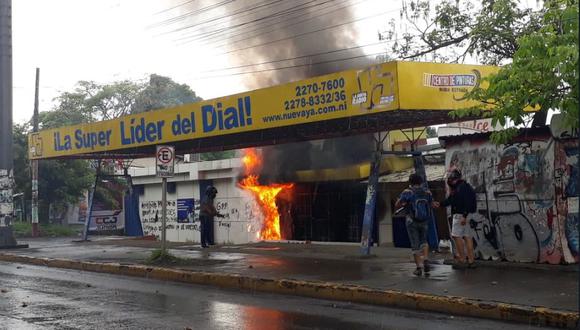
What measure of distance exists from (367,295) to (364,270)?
2205 millimetres

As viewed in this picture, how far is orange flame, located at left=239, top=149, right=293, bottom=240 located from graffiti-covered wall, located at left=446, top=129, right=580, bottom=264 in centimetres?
837

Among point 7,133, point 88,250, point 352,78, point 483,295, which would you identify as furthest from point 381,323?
point 7,133

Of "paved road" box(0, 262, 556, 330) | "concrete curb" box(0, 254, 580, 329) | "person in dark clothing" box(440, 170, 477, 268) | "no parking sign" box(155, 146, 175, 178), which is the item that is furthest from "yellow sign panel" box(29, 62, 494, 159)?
"paved road" box(0, 262, 556, 330)

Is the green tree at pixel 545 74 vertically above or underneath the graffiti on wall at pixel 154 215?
above

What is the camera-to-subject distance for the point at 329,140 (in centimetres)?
1814

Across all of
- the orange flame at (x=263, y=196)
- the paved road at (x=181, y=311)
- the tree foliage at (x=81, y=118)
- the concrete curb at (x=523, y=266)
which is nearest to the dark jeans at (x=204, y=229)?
the orange flame at (x=263, y=196)

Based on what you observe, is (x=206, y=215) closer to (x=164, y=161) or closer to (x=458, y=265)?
(x=164, y=161)

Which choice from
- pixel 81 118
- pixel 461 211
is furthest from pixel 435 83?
pixel 81 118

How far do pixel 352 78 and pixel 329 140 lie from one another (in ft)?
20.0

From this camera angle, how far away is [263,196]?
19516 mm

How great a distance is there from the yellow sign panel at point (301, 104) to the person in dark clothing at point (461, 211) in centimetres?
153

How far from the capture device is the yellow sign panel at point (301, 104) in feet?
37.5

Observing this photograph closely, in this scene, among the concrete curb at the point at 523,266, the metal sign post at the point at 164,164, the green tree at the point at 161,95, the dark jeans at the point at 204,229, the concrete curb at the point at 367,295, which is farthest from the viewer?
the green tree at the point at 161,95

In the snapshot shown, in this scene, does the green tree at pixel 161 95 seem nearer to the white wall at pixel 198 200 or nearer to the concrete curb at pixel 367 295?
the white wall at pixel 198 200
